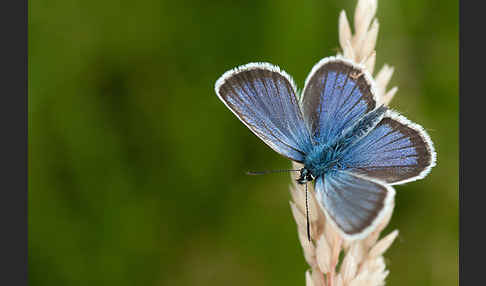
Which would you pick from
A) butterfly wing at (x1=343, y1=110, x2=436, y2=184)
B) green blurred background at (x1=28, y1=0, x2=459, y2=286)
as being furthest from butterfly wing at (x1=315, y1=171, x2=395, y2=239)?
green blurred background at (x1=28, y1=0, x2=459, y2=286)

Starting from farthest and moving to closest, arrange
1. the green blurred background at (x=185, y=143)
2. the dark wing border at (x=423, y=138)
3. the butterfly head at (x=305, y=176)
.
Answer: the green blurred background at (x=185, y=143), the butterfly head at (x=305, y=176), the dark wing border at (x=423, y=138)

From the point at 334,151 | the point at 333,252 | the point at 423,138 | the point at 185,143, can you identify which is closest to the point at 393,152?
the point at 423,138

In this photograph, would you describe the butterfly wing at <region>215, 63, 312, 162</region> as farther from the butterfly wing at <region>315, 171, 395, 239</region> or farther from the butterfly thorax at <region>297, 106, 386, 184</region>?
the butterfly wing at <region>315, 171, 395, 239</region>

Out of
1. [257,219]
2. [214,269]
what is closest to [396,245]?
[257,219]

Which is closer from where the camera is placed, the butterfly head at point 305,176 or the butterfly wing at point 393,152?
the butterfly wing at point 393,152

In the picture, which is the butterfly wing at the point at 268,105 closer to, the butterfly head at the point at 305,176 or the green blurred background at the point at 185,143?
the butterfly head at the point at 305,176

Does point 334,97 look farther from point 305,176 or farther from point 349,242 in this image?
point 349,242

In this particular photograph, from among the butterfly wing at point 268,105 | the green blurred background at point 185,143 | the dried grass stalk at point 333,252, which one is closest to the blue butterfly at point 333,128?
the butterfly wing at point 268,105
